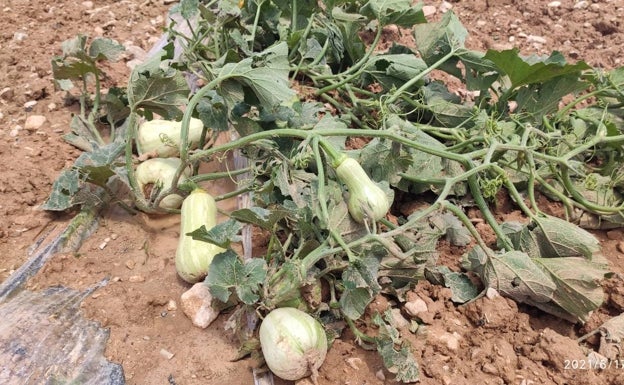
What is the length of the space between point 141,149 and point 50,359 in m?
1.14

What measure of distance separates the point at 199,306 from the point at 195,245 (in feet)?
0.76

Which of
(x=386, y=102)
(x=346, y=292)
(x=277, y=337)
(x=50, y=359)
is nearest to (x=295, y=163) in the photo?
(x=346, y=292)

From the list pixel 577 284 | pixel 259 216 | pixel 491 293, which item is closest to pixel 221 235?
pixel 259 216

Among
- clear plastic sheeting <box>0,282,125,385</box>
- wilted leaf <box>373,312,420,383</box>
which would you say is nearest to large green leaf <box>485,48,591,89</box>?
wilted leaf <box>373,312,420,383</box>

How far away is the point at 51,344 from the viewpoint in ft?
5.44

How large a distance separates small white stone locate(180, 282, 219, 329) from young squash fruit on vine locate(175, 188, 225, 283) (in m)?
0.06

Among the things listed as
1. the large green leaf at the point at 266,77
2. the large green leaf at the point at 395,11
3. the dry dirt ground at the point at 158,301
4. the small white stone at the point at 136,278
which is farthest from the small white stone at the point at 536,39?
the small white stone at the point at 136,278

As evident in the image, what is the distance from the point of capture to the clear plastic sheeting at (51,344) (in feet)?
5.16

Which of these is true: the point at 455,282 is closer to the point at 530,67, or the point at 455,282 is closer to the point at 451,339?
the point at 451,339

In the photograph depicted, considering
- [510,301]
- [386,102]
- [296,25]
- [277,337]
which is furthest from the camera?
[296,25]

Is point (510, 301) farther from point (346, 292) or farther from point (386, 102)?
point (386, 102)

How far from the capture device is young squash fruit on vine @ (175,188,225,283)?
191 cm

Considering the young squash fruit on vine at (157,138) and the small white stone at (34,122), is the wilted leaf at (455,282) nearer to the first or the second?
the young squash fruit on vine at (157,138)

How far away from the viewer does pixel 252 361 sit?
1704 mm
